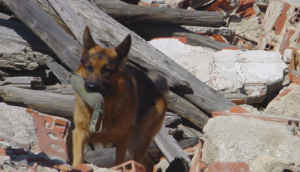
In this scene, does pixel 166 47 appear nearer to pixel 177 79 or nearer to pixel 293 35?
pixel 177 79

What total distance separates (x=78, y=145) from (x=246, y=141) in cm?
193

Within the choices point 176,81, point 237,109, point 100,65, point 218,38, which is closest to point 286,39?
point 218,38

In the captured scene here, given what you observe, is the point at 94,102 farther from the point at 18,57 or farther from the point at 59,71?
the point at 18,57

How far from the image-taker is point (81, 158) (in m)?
5.72

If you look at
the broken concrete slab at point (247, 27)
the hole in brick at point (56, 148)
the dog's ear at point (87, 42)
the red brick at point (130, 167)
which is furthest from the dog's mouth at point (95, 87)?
the broken concrete slab at point (247, 27)

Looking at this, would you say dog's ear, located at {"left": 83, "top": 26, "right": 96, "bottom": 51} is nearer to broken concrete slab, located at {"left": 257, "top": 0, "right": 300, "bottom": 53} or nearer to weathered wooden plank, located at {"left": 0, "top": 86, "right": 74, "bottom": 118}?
weathered wooden plank, located at {"left": 0, "top": 86, "right": 74, "bottom": 118}

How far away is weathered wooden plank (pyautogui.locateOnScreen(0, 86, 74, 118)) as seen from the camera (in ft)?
22.4

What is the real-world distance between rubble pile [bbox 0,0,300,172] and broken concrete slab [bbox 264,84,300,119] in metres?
0.02

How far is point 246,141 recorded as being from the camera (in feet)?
15.7

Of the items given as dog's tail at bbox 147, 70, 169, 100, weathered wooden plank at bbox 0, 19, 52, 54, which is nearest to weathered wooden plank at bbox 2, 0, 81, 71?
weathered wooden plank at bbox 0, 19, 52, 54

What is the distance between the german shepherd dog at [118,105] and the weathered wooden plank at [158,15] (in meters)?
2.86

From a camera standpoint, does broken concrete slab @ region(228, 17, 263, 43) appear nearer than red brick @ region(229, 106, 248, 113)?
No

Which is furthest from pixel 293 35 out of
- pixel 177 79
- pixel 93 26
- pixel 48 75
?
pixel 48 75

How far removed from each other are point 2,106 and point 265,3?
7.95 metres
